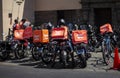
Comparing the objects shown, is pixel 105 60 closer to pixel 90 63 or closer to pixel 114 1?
pixel 90 63

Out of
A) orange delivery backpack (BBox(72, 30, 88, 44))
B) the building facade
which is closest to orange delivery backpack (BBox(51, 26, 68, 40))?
orange delivery backpack (BBox(72, 30, 88, 44))

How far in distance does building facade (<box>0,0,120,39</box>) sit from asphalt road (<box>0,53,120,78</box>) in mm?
6318

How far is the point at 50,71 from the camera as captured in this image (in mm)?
15148

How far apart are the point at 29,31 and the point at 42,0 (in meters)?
8.86

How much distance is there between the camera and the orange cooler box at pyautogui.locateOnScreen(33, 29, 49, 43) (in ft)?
56.8

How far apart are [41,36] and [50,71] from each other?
2.56 meters

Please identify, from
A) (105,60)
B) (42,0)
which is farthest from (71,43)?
(42,0)

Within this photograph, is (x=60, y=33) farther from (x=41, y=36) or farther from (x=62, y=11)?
(x=62, y=11)

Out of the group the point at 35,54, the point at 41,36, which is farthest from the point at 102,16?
the point at 41,36

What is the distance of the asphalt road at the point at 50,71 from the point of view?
1393 cm

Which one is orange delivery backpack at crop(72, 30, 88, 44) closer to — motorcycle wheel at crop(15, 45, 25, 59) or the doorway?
motorcycle wheel at crop(15, 45, 25, 59)

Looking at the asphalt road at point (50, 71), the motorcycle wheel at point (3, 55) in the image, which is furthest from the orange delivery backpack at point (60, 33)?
the motorcycle wheel at point (3, 55)

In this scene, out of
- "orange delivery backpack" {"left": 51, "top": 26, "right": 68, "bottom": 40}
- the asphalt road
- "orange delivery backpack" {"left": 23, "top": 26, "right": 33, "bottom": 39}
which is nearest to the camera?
the asphalt road

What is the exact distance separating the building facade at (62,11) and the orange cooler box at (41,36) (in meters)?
6.57
